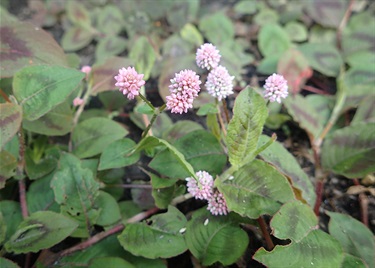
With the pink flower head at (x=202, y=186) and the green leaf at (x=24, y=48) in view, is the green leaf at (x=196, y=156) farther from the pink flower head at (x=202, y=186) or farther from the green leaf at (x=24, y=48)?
the green leaf at (x=24, y=48)

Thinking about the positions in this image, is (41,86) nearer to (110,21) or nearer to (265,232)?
(265,232)

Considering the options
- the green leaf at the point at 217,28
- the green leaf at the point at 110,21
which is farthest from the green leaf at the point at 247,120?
the green leaf at the point at 110,21

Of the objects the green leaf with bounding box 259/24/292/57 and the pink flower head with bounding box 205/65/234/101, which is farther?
the green leaf with bounding box 259/24/292/57

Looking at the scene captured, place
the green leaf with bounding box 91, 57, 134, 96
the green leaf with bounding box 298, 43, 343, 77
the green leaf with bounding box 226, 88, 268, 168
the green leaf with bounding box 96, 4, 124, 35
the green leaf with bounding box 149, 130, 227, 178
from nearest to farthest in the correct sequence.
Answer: the green leaf with bounding box 226, 88, 268, 168
the green leaf with bounding box 149, 130, 227, 178
the green leaf with bounding box 91, 57, 134, 96
the green leaf with bounding box 298, 43, 343, 77
the green leaf with bounding box 96, 4, 124, 35

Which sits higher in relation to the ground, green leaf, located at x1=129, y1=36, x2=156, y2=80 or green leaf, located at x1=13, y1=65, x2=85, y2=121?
green leaf, located at x1=13, y1=65, x2=85, y2=121

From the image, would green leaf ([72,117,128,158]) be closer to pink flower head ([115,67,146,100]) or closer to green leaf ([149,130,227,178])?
green leaf ([149,130,227,178])

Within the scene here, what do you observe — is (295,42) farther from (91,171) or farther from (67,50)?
(91,171)

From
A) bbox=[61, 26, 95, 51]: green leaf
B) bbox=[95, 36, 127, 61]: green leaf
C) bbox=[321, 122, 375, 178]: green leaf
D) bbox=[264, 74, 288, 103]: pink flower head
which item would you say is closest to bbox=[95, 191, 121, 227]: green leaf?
bbox=[264, 74, 288, 103]: pink flower head
